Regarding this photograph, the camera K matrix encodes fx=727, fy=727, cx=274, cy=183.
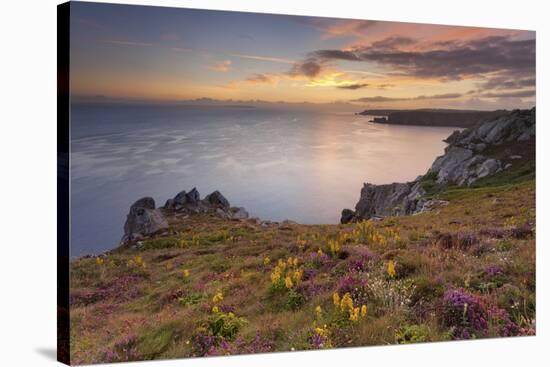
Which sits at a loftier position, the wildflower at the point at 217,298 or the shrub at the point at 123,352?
the wildflower at the point at 217,298

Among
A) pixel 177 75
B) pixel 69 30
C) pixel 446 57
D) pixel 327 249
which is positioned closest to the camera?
pixel 69 30

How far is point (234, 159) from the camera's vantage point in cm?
1397

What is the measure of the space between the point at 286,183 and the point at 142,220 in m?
2.91

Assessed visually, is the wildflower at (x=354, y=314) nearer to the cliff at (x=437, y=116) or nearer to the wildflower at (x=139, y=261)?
the wildflower at (x=139, y=261)

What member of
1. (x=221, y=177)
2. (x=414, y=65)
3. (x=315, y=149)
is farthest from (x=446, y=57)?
(x=221, y=177)

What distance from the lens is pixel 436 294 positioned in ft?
46.2

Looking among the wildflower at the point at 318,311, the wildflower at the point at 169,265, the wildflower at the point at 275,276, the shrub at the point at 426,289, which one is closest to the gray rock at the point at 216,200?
the wildflower at the point at 169,265

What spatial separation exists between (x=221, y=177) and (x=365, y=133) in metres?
3.32

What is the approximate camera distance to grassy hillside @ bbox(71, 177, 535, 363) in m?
12.8

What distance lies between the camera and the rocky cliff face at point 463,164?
14.9 metres

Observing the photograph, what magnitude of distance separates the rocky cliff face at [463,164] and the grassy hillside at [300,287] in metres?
0.28

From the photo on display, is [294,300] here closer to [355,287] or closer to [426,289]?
[355,287]

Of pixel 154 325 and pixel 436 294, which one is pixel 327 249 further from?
pixel 154 325

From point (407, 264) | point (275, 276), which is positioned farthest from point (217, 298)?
point (407, 264)
